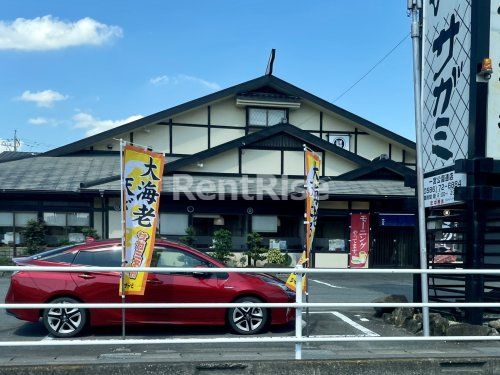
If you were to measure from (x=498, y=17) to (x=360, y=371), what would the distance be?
5.59 m

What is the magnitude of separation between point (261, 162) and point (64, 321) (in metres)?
13.5

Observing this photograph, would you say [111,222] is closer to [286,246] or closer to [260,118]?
[286,246]

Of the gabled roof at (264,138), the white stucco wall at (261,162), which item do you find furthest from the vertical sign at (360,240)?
the white stucco wall at (261,162)

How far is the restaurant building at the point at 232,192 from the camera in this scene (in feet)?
59.7

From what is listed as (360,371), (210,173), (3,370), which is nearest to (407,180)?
(360,371)

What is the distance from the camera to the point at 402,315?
8227mm

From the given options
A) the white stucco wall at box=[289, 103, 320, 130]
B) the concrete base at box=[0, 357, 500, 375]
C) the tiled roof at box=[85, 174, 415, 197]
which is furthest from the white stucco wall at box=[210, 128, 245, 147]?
the concrete base at box=[0, 357, 500, 375]

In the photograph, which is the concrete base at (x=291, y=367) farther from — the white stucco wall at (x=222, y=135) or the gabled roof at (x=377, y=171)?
the white stucco wall at (x=222, y=135)

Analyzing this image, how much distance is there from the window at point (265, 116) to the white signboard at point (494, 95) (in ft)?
53.0

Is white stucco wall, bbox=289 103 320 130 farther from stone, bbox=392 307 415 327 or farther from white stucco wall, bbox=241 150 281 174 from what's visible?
stone, bbox=392 307 415 327

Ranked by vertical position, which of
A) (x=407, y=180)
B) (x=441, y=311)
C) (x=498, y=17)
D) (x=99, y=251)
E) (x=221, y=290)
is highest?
(x=498, y=17)

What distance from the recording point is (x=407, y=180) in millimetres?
9008

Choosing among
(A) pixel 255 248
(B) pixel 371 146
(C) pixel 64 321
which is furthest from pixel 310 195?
(B) pixel 371 146

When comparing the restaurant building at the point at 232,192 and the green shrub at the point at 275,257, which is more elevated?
the restaurant building at the point at 232,192
